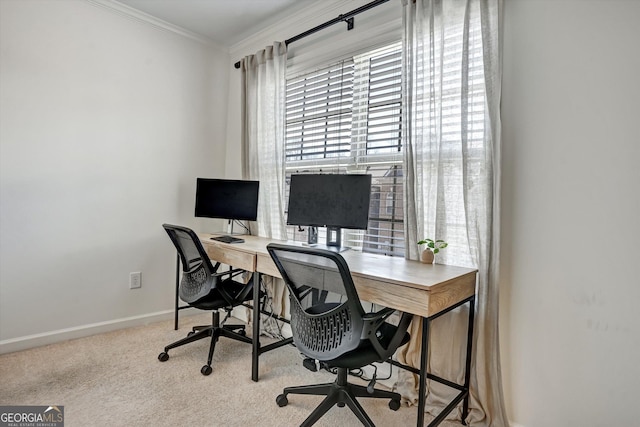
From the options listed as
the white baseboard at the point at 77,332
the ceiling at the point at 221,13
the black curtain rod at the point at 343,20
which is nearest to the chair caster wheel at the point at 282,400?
the white baseboard at the point at 77,332

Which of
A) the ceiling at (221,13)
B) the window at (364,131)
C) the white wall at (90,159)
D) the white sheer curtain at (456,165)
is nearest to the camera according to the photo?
the white sheer curtain at (456,165)

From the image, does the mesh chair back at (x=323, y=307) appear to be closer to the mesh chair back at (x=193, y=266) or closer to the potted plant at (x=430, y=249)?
the potted plant at (x=430, y=249)

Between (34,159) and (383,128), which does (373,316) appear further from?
(34,159)

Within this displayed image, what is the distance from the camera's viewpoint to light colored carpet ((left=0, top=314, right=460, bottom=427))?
1769 millimetres

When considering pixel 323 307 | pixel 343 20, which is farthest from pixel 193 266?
pixel 343 20

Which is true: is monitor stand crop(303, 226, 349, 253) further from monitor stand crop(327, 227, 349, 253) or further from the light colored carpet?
the light colored carpet

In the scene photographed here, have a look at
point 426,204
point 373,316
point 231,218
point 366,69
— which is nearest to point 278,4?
point 366,69

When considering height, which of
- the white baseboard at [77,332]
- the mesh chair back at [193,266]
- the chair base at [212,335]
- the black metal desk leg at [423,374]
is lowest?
the white baseboard at [77,332]

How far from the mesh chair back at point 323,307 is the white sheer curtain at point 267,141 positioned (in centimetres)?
110

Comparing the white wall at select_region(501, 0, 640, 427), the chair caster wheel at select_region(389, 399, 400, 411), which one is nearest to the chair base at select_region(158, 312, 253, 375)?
the chair caster wheel at select_region(389, 399, 400, 411)

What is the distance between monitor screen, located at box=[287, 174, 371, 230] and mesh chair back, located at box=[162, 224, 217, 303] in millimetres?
628

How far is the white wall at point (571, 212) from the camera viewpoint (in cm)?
143

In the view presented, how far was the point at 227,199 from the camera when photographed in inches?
115

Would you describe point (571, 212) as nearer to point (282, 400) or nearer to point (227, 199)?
point (282, 400)
